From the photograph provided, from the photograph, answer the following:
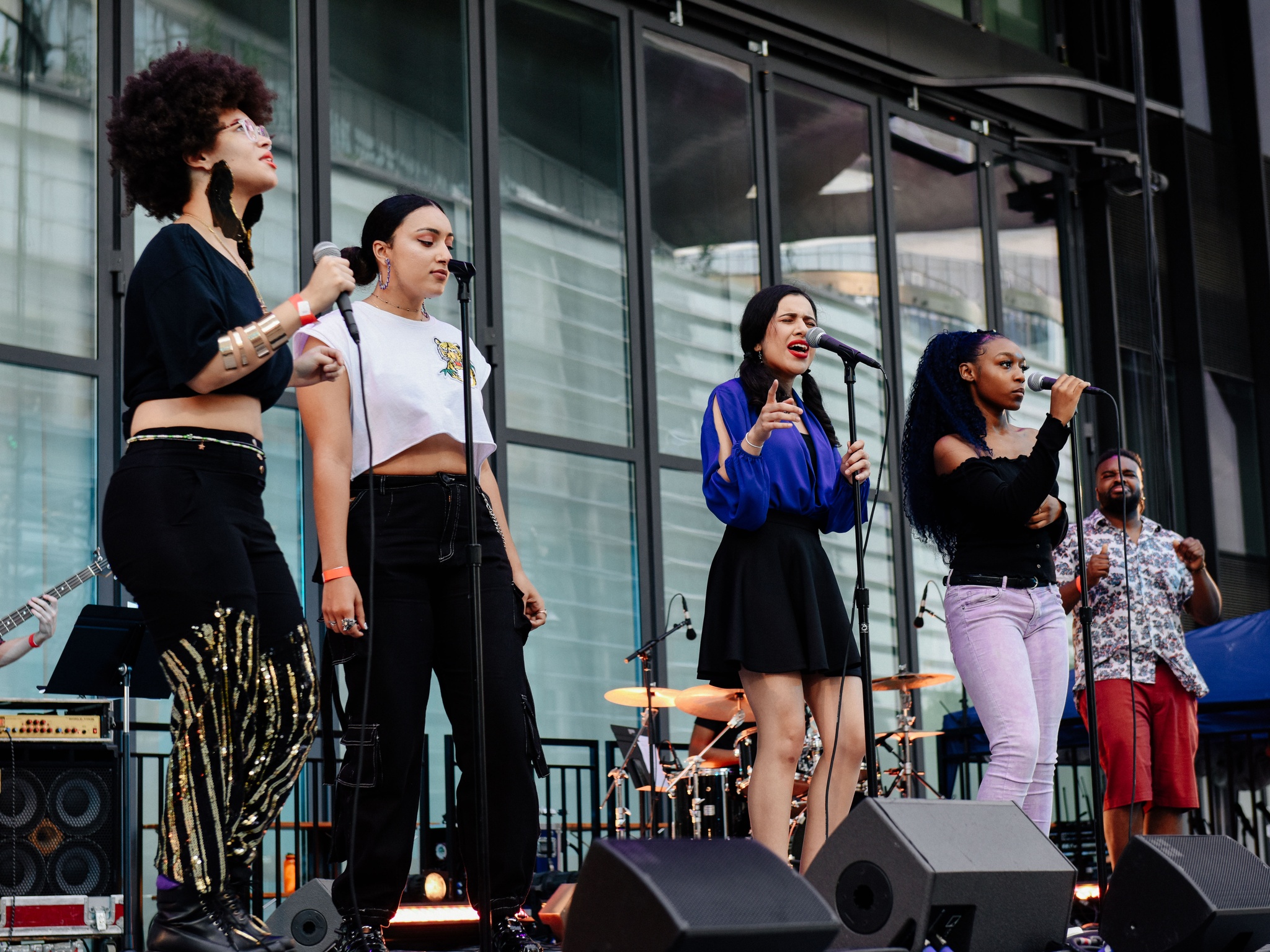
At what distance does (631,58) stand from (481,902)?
→ 20.8 ft

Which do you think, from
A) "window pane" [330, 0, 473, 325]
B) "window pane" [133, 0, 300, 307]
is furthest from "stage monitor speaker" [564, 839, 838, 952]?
"window pane" [330, 0, 473, 325]

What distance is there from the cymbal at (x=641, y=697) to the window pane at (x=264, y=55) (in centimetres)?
243

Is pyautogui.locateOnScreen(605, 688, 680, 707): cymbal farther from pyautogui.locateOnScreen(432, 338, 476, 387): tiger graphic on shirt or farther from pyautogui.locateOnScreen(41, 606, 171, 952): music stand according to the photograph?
pyautogui.locateOnScreen(432, 338, 476, 387): tiger graphic on shirt

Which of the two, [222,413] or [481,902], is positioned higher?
[222,413]

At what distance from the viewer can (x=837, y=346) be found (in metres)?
3.75

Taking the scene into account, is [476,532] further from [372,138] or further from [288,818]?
[372,138]

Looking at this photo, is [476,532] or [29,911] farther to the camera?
[29,911]

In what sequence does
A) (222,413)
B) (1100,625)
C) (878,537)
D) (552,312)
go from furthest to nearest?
1. (878,537)
2. (552,312)
3. (1100,625)
4. (222,413)

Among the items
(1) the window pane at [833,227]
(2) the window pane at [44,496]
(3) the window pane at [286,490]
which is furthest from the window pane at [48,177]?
(1) the window pane at [833,227]

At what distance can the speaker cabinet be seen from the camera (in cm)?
467

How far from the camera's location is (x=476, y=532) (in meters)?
3.31

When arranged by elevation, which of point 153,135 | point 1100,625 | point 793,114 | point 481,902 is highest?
point 793,114

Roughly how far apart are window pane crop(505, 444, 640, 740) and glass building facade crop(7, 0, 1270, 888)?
0.6 inches

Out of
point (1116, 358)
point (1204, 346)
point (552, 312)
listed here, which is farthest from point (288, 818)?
point (1204, 346)
